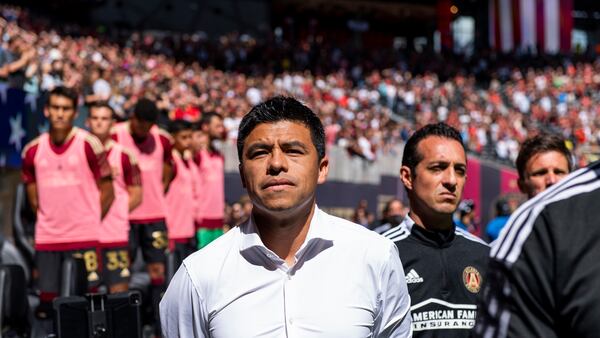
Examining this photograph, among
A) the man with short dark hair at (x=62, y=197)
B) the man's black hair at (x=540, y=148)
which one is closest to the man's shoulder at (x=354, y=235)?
the man's black hair at (x=540, y=148)

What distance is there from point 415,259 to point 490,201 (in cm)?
2224

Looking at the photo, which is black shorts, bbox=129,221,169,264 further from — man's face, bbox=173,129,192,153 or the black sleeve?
the black sleeve

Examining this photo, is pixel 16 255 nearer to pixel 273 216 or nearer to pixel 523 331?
pixel 273 216

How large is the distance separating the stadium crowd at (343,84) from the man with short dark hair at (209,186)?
8.86 ft

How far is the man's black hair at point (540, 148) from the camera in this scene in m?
5.02

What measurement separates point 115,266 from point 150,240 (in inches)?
46.2

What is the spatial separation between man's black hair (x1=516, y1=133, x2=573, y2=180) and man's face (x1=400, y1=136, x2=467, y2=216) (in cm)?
105

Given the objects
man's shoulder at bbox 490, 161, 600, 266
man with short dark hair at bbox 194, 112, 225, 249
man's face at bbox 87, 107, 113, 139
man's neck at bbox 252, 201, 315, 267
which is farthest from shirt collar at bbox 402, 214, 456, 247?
man with short dark hair at bbox 194, 112, 225, 249

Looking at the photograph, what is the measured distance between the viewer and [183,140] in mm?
10594

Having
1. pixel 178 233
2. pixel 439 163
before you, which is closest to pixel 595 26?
pixel 178 233

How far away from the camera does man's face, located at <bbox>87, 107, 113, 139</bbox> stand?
780cm

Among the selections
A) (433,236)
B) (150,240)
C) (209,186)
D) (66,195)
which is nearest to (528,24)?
(209,186)

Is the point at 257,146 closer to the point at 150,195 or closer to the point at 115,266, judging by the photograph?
the point at 115,266

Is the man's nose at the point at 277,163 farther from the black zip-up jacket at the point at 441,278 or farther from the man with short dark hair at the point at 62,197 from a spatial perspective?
the man with short dark hair at the point at 62,197
